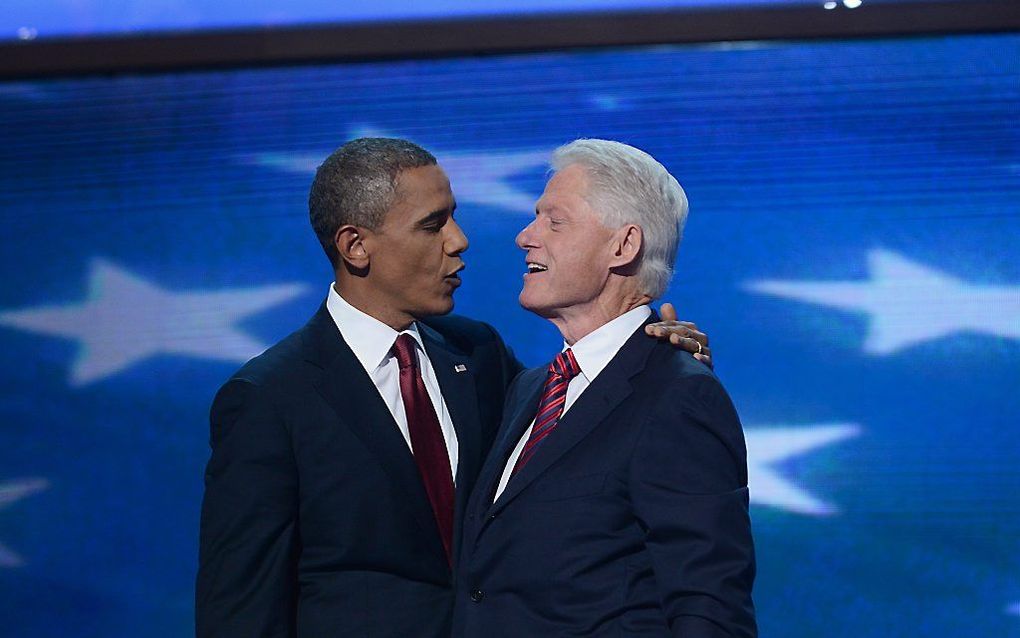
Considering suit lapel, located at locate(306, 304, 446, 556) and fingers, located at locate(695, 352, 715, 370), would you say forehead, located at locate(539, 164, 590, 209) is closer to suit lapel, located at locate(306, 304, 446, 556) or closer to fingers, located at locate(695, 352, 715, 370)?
fingers, located at locate(695, 352, 715, 370)

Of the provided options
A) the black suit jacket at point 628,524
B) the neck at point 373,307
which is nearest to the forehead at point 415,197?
the neck at point 373,307

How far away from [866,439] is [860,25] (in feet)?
3.37

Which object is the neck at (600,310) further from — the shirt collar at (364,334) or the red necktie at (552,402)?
the shirt collar at (364,334)

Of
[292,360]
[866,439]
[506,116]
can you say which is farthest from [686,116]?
[292,360]

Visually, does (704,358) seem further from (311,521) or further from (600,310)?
(311,521)

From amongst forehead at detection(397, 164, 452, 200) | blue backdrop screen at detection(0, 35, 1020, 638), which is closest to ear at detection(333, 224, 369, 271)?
forehead at detection(397, 164, 452, 200)

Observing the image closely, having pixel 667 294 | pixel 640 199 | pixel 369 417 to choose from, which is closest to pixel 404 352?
pixel 369 417

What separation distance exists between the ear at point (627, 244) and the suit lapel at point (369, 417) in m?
0.48

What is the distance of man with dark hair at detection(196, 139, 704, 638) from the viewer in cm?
188

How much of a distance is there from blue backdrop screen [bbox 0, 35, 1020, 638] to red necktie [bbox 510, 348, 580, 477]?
104cm

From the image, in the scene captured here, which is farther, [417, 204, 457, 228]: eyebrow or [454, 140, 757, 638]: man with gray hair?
[417, 204, 457, 228]: eyebrow

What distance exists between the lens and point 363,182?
6.80 feet

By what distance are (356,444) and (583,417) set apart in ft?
1.39

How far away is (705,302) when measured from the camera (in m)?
2.89
